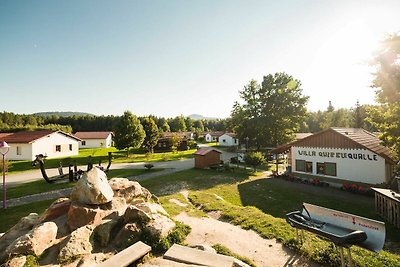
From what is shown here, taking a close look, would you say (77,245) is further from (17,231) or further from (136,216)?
(17,231)

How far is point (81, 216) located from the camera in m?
7.39

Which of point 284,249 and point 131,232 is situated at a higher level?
point 131,232

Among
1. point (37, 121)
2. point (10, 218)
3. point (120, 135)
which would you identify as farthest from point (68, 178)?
point (37, 121)

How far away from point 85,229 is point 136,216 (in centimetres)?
154

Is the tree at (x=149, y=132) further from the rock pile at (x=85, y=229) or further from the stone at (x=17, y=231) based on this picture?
the stone at (x=17, y=231)

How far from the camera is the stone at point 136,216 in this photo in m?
7.33

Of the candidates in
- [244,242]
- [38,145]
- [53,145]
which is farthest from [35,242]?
[53,145]

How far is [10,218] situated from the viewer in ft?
37.1

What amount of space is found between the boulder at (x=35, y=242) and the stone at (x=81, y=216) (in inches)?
19.8

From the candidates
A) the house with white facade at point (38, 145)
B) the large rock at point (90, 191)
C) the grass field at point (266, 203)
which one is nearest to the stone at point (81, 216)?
the large rock at point (90, 191)

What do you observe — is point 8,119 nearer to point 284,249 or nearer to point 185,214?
point 185,214

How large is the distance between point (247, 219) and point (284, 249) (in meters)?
2.75

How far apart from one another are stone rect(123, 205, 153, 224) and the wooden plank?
125 cm

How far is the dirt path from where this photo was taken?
6.24 m
